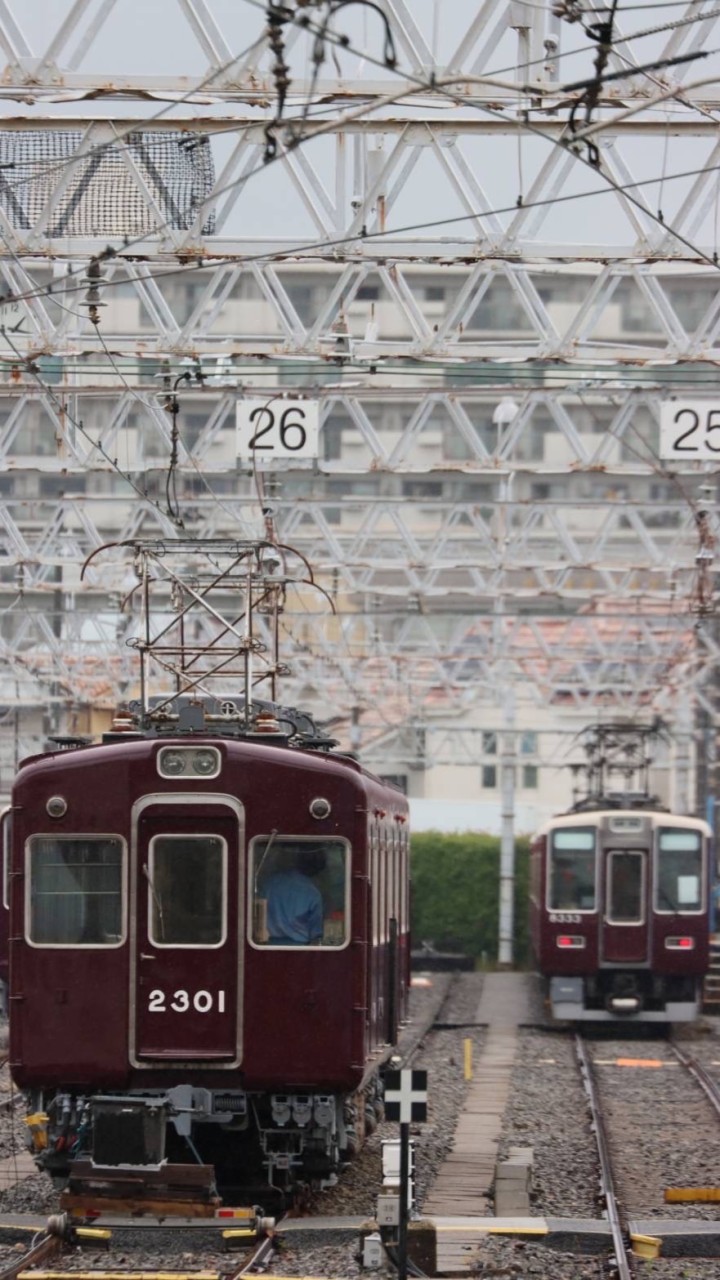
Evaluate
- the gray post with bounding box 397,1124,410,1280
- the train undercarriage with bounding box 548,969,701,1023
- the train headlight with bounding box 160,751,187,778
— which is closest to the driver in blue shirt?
the train headlight with bounding box 160,751,187,778

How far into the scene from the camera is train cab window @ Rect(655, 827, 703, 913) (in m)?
24.5

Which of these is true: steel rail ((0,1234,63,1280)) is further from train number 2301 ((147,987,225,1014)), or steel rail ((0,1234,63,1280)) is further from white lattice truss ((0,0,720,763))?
white lattice truss ((0,0,720,763))

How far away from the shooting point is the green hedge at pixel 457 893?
43.3 metres

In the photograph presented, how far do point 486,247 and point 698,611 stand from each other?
357 inches

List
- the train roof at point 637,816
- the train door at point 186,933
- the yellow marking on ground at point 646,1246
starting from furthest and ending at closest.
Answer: the train roof at point 637,816 → the train door at point 186,933 → the yellow marking on ground at point 646,1246

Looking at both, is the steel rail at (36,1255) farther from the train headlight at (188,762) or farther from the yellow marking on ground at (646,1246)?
the yellow marking on ground at (646,1246)

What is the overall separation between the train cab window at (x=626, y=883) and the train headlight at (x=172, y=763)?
46.0ft

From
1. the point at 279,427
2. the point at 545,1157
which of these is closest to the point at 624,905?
the point at 279,427

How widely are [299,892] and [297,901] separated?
0.05m

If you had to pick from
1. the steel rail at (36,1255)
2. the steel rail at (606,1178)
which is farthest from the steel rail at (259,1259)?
the steel rail at (606,1178)

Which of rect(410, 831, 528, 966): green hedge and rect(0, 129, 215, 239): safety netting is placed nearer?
rect(0, 129, 215, 239): safety netting

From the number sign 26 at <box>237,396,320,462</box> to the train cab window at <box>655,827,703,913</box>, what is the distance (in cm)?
903

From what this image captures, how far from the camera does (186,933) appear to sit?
11031 millimetres

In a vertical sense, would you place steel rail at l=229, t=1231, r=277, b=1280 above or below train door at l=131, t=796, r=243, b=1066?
below
